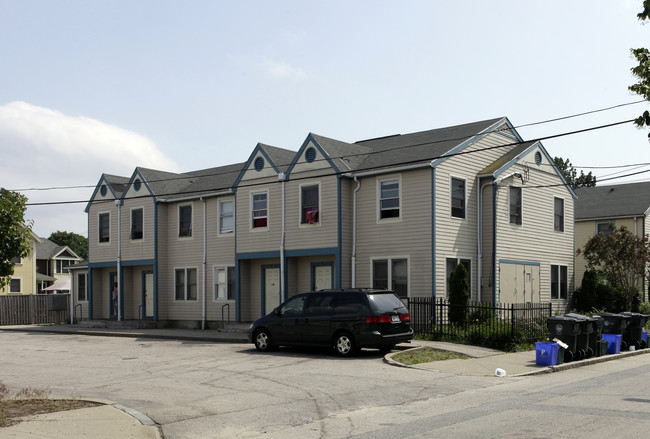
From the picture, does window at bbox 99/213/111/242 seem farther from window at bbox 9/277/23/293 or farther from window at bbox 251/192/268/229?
window at bbox 9/277/23/293

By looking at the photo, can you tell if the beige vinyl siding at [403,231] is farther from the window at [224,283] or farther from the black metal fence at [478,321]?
the window at [224,283]

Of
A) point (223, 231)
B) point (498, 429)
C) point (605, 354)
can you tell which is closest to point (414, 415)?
point (498, 429)

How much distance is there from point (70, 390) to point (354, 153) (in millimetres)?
15733

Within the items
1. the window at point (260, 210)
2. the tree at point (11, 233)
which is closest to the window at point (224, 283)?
the window at point (260, 210)

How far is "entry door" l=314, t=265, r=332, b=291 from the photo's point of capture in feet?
83.1

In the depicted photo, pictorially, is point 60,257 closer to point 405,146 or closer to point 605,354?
point 405,146

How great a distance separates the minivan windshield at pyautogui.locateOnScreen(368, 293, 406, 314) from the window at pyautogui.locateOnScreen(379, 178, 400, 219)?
5.92m

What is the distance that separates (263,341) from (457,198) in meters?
8.99

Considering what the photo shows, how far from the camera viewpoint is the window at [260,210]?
1046 inches

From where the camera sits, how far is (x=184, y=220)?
30828 mm

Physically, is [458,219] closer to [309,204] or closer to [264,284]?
[309,204]

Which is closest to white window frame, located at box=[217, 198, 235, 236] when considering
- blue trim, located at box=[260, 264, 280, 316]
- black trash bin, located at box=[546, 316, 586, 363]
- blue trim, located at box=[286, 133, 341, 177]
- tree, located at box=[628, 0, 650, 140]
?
blue trim, located at box=[260, 264, 280, 316]

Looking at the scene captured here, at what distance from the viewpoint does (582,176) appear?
252 ft

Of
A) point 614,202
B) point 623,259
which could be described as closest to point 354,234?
point 623,259
